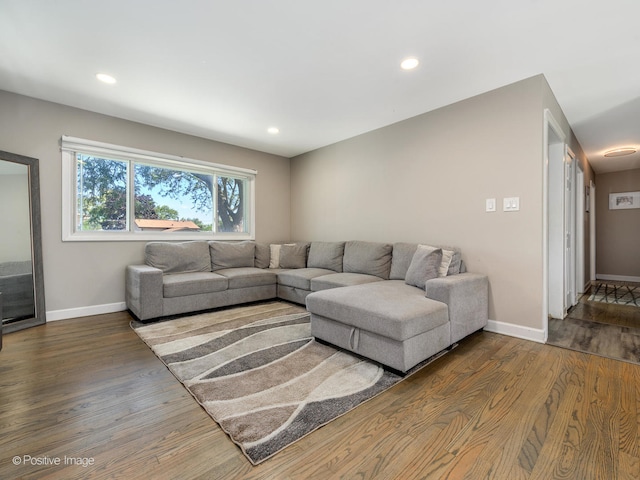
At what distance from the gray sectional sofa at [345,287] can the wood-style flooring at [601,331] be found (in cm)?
73

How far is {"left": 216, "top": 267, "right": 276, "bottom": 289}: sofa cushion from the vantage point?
3.72 meters

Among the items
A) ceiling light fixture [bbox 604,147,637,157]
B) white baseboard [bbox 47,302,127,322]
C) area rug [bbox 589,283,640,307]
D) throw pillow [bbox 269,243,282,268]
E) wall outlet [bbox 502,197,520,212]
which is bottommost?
area rug [bbox 589,283,640,307]

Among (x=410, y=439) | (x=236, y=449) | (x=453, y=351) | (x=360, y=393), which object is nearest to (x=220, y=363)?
(x=236, y=449)

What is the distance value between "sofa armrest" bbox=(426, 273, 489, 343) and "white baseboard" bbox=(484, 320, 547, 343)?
0.10 metres

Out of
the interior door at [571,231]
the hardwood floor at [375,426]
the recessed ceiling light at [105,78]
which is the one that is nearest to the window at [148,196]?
the recessed ceiling light at [105,78]

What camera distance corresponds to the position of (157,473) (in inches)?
45.8

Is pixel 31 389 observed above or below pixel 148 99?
below

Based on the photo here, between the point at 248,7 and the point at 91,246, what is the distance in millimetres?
3131

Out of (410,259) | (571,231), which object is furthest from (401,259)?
(571,231)

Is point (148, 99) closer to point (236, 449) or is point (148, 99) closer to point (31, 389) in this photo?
point (31, 389)

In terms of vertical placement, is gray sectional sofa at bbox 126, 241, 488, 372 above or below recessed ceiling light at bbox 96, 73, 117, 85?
below

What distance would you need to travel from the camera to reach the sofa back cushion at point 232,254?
13.5 feet

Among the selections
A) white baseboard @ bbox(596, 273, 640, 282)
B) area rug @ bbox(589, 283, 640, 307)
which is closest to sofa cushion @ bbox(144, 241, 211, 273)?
area rug @ bbox(589, 283, 640, 307)

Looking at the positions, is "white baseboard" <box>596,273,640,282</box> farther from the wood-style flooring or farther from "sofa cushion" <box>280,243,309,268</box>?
"sofa cushion" <box>280,243,309,268</box>
